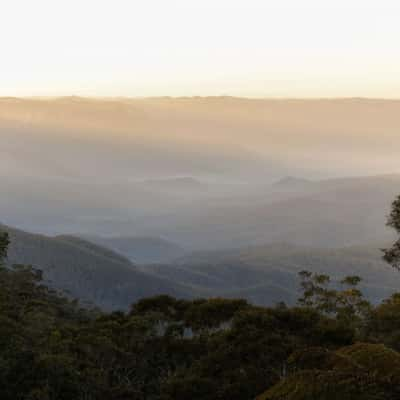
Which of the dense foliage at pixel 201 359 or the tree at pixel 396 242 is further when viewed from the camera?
the tree at pixel 396 242

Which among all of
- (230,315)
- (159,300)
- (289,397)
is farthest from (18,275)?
(289,397)

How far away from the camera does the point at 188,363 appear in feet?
153

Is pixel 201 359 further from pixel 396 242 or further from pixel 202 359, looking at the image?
pixel 396 242

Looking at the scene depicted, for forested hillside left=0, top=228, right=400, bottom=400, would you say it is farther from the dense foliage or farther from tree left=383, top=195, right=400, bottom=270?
tree left=383, top=195, right=400, bottom=270

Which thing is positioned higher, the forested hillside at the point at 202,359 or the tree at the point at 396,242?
the tree at the point at 396,242

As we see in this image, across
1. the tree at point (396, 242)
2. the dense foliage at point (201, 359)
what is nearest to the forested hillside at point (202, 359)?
the dense foliage at point (201, 359)

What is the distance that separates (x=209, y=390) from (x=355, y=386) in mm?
14377

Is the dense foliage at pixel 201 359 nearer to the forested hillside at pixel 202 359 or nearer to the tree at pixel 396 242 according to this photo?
the forested hillside at pixel 202 359

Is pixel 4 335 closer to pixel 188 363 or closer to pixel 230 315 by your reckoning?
pixel 188 363

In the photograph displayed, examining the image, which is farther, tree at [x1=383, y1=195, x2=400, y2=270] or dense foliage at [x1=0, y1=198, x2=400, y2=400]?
tree at [x1=383, y1=195, x2=400, y2=270]

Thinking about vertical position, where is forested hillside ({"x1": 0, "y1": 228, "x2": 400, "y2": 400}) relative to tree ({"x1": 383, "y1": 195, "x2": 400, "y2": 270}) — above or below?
below

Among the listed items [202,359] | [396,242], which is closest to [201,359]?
[202,359]

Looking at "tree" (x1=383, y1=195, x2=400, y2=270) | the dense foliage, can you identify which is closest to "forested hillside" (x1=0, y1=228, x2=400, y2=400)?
the dense foliage

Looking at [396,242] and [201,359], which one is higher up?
[396,242]
